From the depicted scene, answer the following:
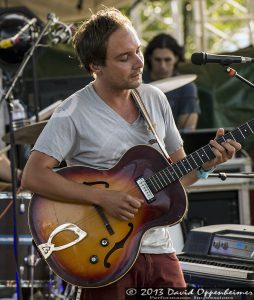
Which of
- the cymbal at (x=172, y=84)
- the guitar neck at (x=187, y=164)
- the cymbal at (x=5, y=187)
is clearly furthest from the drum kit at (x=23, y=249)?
the guitar neck at (x=187, y=164)

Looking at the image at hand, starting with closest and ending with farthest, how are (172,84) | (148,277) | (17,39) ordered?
1. (148,277)
2. (172,84)
3. (17,39)

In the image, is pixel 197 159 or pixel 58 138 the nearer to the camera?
pixel 58 138

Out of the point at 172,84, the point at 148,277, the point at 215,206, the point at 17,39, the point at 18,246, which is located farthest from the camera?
the point at 215,206

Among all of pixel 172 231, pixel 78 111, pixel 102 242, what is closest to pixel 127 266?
pixel 102 242

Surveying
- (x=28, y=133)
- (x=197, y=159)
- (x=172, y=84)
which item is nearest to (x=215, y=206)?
(x=172, y=84)

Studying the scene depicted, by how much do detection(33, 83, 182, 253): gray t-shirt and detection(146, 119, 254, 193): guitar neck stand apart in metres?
0.15

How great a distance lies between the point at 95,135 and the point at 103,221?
0.41m

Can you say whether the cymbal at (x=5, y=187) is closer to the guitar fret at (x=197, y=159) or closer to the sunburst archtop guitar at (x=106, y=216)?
the sunburst archtop guitar at (x=106, y=216)

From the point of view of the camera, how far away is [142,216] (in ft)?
13.0

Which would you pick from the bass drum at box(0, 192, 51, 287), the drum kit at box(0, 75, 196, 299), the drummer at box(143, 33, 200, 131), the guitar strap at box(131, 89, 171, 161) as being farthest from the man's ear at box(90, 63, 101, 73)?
the drummer at box(143, 33, 200, 131)

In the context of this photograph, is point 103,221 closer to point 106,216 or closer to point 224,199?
point 106,216

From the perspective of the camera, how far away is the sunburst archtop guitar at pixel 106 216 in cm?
395

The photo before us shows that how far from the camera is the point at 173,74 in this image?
792cm

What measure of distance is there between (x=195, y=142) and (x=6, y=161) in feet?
4.82
